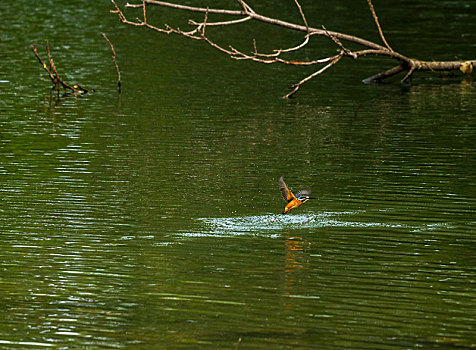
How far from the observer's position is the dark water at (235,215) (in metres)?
8.31

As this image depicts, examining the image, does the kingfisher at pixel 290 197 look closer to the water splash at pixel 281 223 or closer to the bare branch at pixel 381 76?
the water splash at pixel 281 223

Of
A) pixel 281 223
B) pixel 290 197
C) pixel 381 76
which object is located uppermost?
pixel 381 76

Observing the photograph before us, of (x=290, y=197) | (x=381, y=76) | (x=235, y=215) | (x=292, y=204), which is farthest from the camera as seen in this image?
(x=381, y=76)

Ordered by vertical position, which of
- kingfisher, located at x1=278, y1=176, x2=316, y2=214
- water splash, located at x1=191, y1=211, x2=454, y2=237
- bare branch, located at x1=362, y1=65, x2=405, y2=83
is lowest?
water splash, located at x1=191, y1=211, x2=454, y2=237

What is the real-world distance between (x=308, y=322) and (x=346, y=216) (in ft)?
12.8

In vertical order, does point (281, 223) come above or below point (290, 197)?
below

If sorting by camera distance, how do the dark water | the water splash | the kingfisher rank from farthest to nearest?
the water splash, the kingfisher, the dark water

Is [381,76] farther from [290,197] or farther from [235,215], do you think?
[290,197]

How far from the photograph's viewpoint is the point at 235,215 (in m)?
12.1

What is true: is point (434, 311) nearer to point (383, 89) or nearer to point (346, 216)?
point (346, 216)

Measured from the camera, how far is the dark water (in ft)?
27.3

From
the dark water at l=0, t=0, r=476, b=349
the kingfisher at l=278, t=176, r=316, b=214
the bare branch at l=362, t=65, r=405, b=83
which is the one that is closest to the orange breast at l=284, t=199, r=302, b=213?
the kingfisher at l=278, t=176, r=316, b=214

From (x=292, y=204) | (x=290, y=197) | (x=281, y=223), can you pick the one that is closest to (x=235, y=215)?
(x=281, y=223)

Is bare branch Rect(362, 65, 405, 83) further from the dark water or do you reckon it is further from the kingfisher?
the kingfisher
